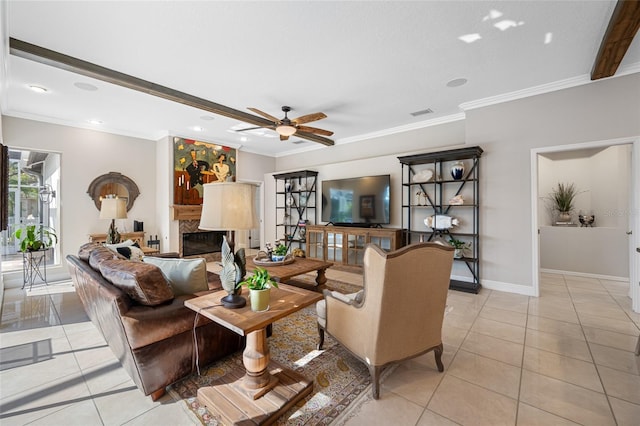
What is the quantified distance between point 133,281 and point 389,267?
1.67 m

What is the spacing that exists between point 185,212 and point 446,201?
17.3 ft

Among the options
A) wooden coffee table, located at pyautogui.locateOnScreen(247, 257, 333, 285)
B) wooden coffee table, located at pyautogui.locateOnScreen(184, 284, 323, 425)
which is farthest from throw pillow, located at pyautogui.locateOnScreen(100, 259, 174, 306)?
wooden coffee table, located at pyautogui.locateOnScreen(247, 257, 333, 285)

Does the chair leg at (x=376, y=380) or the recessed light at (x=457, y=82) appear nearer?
the chair leg at (x=376, y=380)

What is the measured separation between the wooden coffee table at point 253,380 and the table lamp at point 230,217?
15 centimetres

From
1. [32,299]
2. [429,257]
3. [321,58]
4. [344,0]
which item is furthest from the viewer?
[32,299]

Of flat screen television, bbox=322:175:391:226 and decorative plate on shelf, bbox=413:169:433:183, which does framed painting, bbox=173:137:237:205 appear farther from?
decorative plate on shelf, bbox=413:169:433:183

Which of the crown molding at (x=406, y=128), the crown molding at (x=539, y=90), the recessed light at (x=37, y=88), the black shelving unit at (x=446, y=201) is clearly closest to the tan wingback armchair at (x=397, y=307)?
the black shelving unit at (x=446, y=201)

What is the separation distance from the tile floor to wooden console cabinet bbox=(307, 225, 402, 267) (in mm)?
1960

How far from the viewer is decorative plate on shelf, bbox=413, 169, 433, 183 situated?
4.64 m

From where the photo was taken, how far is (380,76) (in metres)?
3.39

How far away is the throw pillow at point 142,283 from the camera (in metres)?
1.79

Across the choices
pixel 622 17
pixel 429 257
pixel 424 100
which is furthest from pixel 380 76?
pixel 429 257

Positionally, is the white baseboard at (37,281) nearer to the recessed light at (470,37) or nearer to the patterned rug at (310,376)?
the patterned rug at (310,376)

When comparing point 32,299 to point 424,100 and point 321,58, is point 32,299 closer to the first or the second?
point 321,58
